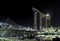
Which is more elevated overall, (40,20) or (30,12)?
(30,12)

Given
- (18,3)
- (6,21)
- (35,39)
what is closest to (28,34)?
(35,39)

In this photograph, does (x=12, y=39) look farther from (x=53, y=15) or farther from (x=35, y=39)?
(x=53, y=15)

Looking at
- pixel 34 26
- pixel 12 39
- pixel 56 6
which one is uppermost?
pixel 56 6

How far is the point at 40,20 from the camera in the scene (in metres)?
5.56

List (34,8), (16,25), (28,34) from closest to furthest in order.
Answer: (28,34)
(16,25)
(34,8)

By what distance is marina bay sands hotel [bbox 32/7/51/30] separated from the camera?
17.6 feet

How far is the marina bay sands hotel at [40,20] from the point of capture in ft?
17.6

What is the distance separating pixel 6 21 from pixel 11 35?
913 millimetres

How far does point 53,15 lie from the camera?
6031 mm

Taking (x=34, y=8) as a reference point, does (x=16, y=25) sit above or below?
below

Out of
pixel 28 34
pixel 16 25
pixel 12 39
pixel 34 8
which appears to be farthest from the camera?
pixel 34 8

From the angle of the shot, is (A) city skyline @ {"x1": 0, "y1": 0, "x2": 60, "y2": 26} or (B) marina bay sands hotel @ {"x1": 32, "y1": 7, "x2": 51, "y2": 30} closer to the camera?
(B) marina bay sands hotel @ {"x1": 32, "y1": 7, "x2": 51, "y2": 30}

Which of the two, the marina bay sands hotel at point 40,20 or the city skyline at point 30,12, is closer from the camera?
the marina bay sands hotel at point 40,20

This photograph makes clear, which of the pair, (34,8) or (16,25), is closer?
(16,25)
